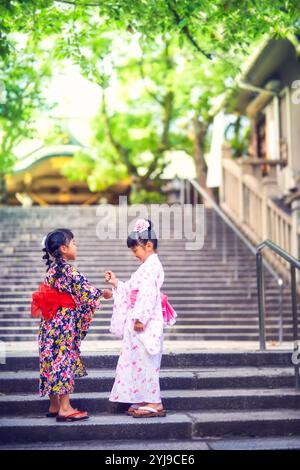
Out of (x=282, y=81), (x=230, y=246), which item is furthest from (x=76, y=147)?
(x=230, y=246)

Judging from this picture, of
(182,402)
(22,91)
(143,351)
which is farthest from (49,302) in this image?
(22,91)

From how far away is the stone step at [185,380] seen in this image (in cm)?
598

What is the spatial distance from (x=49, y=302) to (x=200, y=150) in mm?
15612

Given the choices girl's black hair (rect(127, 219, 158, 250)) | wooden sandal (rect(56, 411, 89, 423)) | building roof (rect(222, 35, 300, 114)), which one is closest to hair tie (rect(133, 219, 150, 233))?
girl's black hair (rect(127, 219, 158, 250))

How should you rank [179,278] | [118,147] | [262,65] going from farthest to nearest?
1. [118,147]
2. [262,65]
3. [179,278]

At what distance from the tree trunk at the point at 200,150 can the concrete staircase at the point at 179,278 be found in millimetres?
6376

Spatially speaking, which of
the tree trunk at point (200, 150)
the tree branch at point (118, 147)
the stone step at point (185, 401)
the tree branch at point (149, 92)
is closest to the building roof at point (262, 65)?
the tree trunk at point (200, 150)

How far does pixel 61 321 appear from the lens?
216 inches

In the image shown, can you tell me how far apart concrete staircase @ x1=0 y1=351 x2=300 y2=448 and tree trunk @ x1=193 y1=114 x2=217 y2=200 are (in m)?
14.0

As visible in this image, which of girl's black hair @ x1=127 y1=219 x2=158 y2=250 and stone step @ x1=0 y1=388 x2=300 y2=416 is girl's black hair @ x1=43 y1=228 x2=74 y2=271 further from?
stone step @ x1=0 y1=388 x2=300 y2=416

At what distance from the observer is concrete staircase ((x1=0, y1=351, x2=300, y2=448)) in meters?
5.31

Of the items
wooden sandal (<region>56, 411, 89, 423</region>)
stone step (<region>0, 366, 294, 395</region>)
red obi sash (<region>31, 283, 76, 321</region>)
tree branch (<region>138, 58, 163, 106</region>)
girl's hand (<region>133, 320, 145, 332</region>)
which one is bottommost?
wooden sandal (<region>56, 411, 89, 423</region>)

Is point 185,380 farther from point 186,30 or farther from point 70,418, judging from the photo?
point 186,30

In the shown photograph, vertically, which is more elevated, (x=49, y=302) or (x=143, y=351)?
(x=49, y=302)
